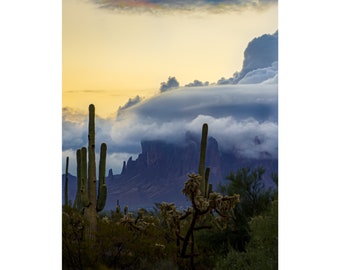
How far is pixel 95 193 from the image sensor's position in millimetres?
11617

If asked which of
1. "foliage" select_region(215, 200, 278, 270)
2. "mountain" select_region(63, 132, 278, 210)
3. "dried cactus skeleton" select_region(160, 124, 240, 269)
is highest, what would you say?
"mountain" select_region(63, 132, 278, 210)

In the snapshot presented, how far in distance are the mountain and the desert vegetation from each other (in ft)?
0.26

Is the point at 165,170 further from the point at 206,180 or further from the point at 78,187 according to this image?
the point at 78,187

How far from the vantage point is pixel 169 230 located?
1160 centimetres

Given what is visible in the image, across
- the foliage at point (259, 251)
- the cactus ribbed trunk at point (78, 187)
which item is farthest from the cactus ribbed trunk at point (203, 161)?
the cactus ribbed trunk at point (78, 187)

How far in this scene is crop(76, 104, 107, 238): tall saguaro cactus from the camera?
11500 millimetres

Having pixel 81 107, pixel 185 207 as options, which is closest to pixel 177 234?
pixel 185 207

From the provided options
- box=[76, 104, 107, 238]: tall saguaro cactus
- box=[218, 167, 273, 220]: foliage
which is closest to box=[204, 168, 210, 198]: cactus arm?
box=[218, 167, 273, 220]: foliage

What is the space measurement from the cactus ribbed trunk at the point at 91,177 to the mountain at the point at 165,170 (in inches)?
7.2

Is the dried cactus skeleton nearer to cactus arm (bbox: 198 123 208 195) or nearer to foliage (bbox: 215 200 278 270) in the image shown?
cactus arm (bbox: 198 123 208 195)

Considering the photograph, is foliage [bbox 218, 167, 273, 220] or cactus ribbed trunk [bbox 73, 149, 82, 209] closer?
cactus ribbed trunk [bbox 73, 149, 82, 209]

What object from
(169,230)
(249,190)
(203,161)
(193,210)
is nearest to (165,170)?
(203,161)
